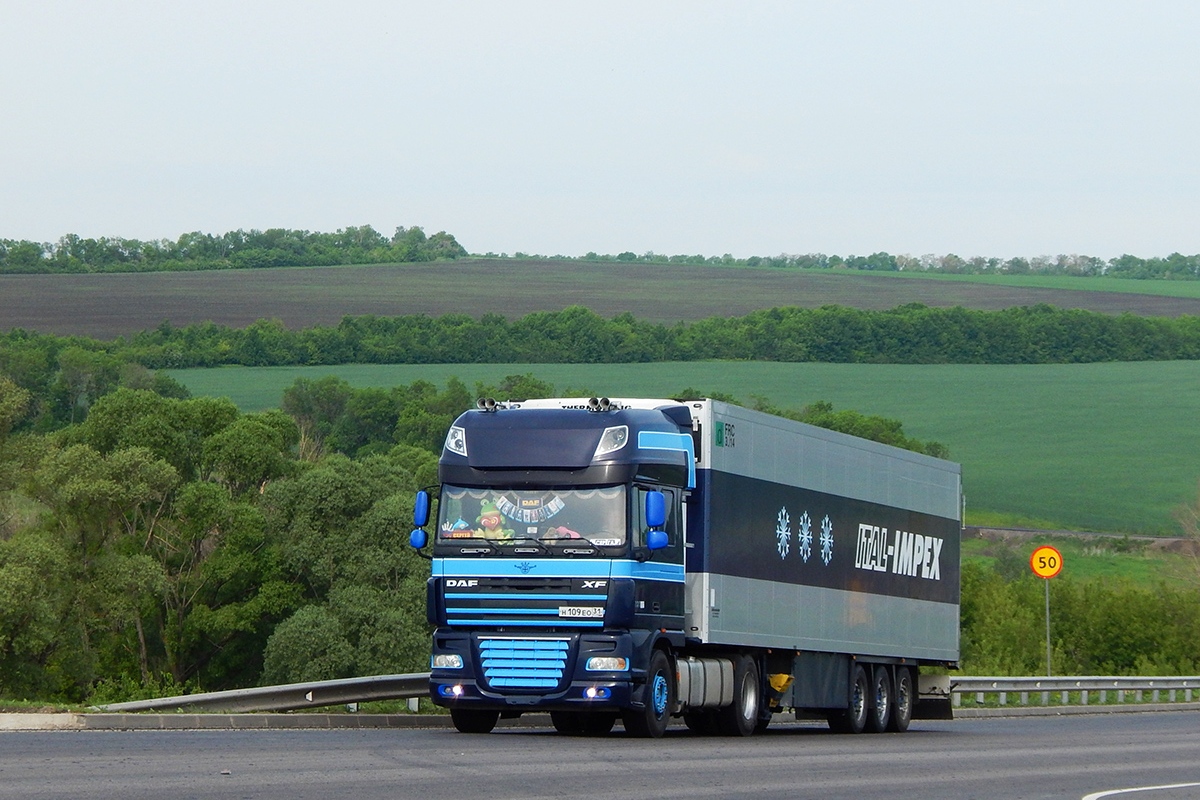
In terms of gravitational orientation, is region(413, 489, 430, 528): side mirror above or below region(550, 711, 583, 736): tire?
above

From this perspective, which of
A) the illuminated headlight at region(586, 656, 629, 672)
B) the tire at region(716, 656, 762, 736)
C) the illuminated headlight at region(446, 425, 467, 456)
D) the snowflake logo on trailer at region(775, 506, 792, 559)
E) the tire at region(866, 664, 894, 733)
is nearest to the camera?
the illuminated headlight at region(586, 656, 629, 672)

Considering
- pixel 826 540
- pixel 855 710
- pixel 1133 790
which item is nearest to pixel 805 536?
pixel 826 540

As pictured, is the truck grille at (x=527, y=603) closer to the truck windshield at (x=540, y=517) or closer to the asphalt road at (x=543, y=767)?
the truck windshield at (x=540, y=517)

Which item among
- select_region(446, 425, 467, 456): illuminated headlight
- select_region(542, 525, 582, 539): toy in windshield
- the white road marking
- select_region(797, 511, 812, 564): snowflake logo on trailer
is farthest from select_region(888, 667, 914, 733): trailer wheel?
select_region(446, 425, 467, 456): illuminated headlight

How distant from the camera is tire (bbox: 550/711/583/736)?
21.0m

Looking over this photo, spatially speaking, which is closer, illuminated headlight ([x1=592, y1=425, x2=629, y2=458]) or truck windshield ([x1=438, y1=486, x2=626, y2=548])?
truck windshield ([x1=438, y1=486, x2=626, y2=548])

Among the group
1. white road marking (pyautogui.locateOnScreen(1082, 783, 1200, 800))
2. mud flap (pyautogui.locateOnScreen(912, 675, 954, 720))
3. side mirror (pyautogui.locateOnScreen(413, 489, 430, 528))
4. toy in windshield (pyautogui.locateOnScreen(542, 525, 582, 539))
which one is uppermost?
side mirror (pyautogui.locateOnScreen(413, 489, 430, 528))

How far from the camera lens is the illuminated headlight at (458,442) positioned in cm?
1925

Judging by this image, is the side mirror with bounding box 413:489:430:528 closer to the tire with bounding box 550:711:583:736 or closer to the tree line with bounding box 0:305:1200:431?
the tire with bounding box 550:711:583:736

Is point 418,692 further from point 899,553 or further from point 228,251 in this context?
point 228,251

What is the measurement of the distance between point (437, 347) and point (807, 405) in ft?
88.2

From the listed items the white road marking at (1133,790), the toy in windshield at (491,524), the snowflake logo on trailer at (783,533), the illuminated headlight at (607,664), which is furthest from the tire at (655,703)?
the white road marking at (1133,790)

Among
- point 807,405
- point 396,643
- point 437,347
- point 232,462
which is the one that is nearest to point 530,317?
point 437,347

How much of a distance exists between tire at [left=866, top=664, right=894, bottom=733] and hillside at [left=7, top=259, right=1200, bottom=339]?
3497 inches
